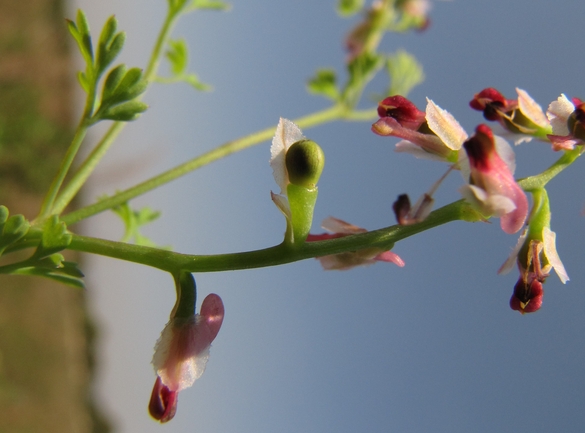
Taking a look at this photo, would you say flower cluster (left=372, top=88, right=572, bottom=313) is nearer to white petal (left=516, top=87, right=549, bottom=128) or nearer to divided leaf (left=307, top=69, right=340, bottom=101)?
white petal (left=516, top=87, right=549, bottom=128)

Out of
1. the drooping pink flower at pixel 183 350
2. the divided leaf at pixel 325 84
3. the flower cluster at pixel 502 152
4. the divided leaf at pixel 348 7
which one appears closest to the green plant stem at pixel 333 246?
the flower cluster at pixel 502 152

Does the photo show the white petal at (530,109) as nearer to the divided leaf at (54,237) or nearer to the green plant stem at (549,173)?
the green plant stem at (549,173)

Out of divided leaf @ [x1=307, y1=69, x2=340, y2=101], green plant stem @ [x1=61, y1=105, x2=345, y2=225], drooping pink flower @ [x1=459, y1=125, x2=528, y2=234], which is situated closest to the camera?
drooping pink flower @ [x1=459, y1=125, x2=528, y2=234]

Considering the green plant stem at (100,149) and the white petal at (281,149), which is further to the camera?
the green plant stem at (100,149)

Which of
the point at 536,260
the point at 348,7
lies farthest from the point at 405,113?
the point at 348,7

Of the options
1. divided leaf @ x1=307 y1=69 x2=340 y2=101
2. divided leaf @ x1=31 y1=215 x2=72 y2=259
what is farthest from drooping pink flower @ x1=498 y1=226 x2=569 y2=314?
divided leaf @ x1=307 y1=69 x2=340 y2=101

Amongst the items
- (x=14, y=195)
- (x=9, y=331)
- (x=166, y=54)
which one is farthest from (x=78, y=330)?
(x=166, y=54)
